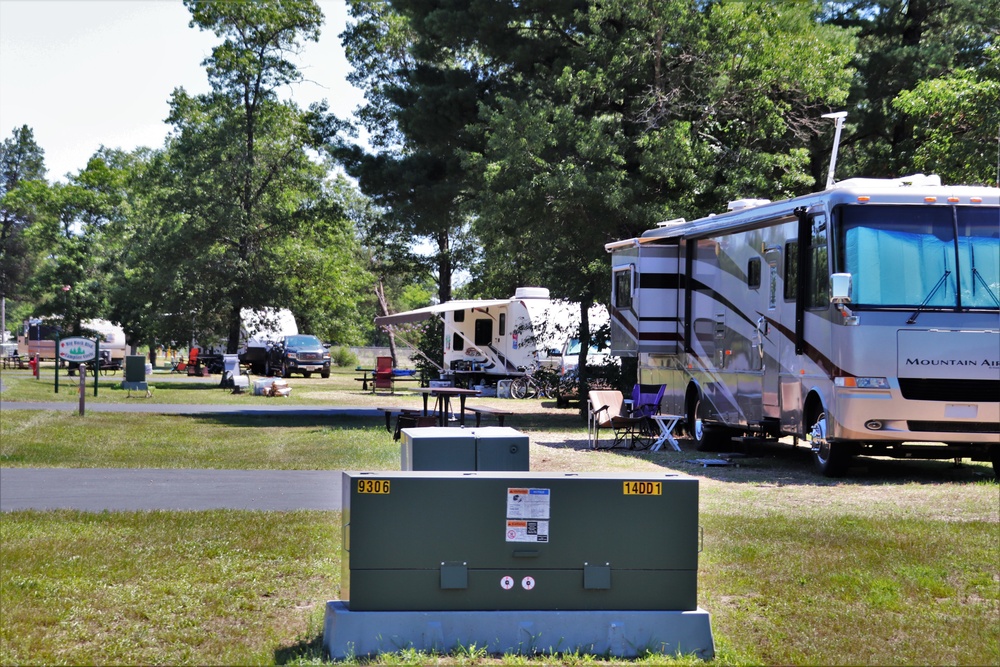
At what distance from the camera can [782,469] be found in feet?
53.4

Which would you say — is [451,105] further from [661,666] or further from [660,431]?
[661,666]

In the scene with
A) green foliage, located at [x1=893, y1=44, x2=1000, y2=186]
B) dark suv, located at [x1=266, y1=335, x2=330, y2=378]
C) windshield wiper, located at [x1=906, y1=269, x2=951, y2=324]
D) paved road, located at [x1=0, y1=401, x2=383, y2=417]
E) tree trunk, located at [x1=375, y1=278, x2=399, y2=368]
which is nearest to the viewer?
windshield wiper, located at [x1=906, y1=269, x2=951, y2=324]

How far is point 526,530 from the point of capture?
634 centimetres

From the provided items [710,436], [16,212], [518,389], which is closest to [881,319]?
[710,436]

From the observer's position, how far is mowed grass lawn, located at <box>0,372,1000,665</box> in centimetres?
674

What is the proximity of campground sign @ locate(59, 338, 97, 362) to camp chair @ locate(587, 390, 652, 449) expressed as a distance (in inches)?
526

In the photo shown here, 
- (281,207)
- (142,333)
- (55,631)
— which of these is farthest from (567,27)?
(142,333)

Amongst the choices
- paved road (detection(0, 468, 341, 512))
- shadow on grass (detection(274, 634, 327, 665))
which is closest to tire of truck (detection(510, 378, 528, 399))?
paved road (detection(0, 468, 341, 512))

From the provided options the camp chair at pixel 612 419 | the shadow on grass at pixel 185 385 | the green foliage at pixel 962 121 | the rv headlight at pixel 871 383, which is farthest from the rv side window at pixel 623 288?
the shadow on grass at pixel 185 385

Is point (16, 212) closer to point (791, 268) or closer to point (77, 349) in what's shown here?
point (77, 349)

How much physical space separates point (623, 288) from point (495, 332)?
1782 centimetres

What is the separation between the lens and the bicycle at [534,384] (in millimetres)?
35375

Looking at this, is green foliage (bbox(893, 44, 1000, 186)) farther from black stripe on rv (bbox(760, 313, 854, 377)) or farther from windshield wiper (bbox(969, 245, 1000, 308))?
windshield wiper (bbox(969, 245, 1000, 308))

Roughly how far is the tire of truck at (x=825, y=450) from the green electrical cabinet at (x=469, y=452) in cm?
A: 803
